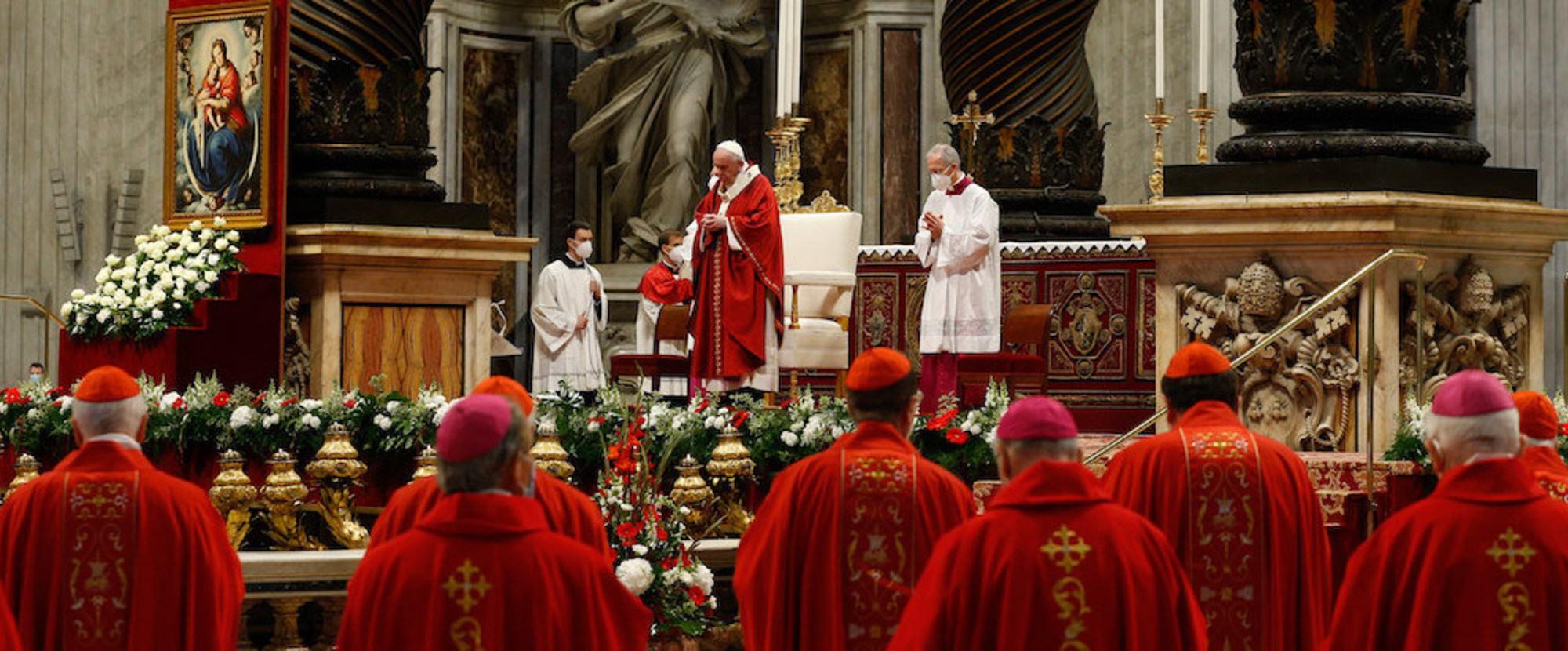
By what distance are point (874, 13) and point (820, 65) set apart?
2.36ft

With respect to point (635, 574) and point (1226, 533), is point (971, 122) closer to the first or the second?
point (635, 574)

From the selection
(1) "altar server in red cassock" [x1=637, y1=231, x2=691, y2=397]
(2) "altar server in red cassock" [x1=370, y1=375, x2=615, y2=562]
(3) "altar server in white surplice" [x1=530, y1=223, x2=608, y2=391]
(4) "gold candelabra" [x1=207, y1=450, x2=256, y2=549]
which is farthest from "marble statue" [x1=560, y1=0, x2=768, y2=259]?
(2) "altar server in red cassock" [x1=370, y1=375, x2=615, y2=562]

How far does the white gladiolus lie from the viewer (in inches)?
297

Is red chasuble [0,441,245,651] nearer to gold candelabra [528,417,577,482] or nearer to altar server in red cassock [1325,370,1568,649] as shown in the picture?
gold candelabra [528,417,577,482]

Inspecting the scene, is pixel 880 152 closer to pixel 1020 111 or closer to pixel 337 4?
pixel 1020 111

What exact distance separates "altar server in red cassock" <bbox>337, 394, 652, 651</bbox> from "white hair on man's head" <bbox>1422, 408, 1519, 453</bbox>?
1.81m

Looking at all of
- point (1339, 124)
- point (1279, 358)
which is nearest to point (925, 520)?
point (1279, 358)

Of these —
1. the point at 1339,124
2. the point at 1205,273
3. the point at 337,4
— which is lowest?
the point at 1205,273

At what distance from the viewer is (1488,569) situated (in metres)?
4.88

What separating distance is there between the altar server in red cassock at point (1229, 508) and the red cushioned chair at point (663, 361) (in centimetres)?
560

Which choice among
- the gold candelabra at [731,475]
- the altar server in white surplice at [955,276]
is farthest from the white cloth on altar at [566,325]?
the gold candelabra at [731,475]

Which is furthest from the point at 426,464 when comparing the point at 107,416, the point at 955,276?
the point at 955,276

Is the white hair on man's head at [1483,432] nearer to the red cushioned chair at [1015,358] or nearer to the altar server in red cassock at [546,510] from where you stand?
the altar server in red cassock at [546,510]

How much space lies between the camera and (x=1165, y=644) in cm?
471
